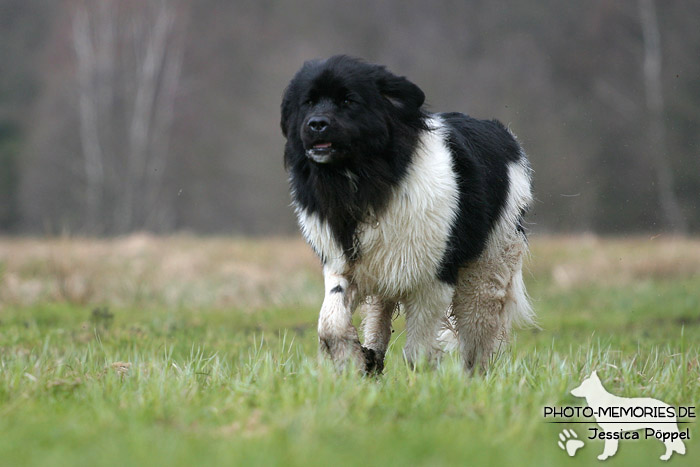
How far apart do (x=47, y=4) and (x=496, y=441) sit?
3789cm

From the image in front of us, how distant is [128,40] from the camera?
25.1 m

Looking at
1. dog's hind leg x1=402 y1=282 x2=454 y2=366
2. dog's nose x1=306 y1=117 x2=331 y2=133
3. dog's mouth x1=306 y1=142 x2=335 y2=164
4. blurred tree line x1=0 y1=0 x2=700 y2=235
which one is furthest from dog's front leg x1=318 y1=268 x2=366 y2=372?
blurred tree line x1=0 y1=0 x2=700 y2=235

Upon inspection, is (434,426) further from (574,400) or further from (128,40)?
(128,40)

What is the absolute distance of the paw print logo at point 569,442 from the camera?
3432mm

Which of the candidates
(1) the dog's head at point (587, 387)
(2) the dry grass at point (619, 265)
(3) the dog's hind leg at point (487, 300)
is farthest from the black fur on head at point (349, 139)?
(2) the dry grass at point (619, 265)

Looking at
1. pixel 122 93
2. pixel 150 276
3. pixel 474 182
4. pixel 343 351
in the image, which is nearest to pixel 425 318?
pixel 343 351

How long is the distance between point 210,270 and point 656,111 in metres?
17.0

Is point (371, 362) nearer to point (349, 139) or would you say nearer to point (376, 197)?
point (376, 197)

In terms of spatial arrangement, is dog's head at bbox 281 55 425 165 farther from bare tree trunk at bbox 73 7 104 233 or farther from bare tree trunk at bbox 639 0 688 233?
bare tree trunk at bbox 639 0 688 233

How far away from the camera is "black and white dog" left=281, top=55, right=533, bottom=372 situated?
495cm

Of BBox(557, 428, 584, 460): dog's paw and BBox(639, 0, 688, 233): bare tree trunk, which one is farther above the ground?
BBox(639, 0, 688, 233): bare tree trunk

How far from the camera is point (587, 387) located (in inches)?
166

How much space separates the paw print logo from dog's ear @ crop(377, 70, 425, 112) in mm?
2408

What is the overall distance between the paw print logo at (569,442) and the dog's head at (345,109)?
84.8 inches
